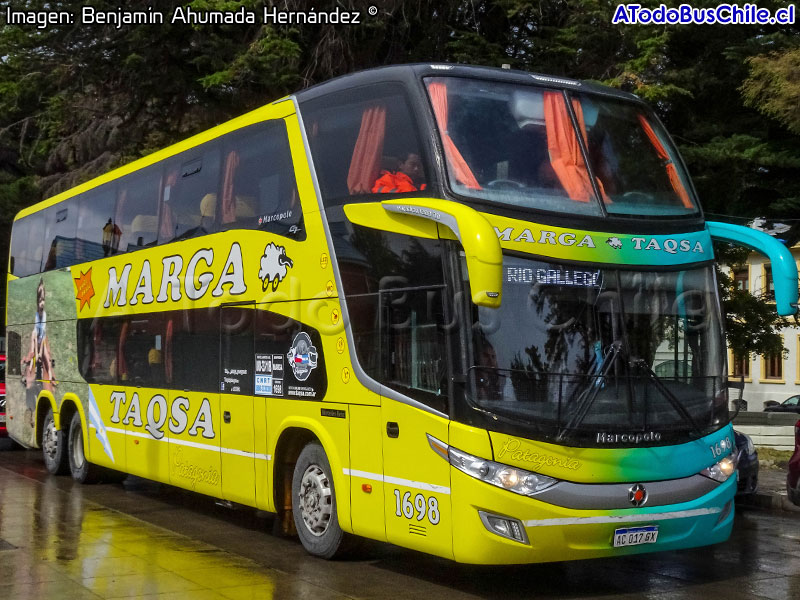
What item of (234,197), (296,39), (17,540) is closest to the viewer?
(17,540)

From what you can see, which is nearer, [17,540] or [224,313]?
[17,540]

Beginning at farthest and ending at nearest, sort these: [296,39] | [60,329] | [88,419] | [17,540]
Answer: [296,39], [60,329], [88,419], [17,540]

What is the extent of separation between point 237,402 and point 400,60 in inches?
461

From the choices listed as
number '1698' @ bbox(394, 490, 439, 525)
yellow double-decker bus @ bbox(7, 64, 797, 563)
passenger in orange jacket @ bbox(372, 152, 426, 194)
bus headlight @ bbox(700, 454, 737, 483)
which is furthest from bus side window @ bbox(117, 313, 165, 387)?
bus headlight @ bbox(700, 454, 737, 483)

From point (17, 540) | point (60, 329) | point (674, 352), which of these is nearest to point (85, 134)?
point (60, 329)

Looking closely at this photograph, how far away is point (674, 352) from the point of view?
898 cm

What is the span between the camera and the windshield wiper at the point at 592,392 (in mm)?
8383

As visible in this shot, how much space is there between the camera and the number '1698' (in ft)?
28.4

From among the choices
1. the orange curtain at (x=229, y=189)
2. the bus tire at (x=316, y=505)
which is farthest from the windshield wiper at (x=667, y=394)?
the orange curtain at (x=229, y=189)

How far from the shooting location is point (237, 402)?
1178cm

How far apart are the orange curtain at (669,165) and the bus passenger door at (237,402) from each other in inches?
164

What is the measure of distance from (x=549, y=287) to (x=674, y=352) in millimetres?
1195

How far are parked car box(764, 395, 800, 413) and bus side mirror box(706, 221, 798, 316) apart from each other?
36.1 meters

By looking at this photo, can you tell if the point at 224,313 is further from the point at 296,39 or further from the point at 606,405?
the point at 296,39
